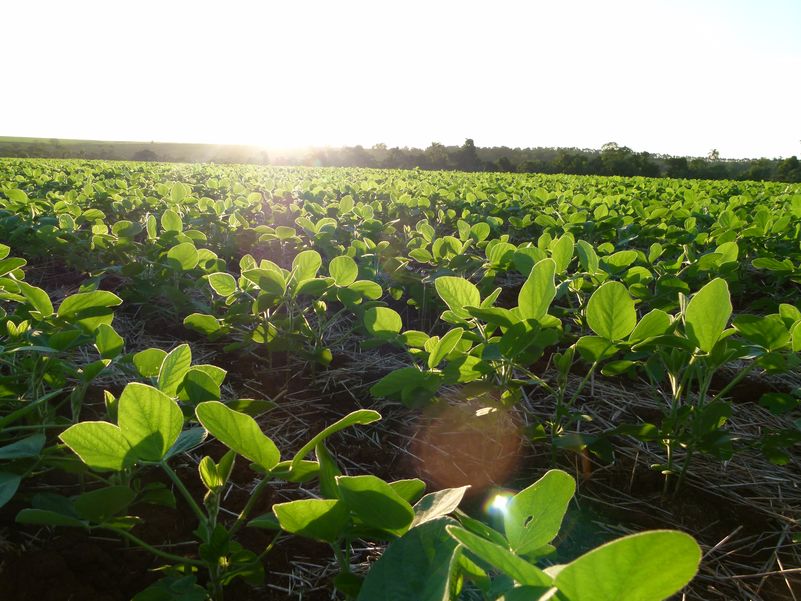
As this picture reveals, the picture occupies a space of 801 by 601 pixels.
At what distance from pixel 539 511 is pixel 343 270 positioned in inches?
48.3

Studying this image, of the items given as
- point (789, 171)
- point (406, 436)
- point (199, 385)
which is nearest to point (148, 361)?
point (199, 385)

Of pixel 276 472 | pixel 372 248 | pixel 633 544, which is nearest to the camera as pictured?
pixel 633 544

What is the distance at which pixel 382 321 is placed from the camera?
1484 mm

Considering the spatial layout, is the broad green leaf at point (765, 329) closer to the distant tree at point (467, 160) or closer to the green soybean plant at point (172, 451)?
the green soybean plant at point (172, 451)

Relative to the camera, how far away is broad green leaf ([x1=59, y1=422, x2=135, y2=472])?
2.42 feet

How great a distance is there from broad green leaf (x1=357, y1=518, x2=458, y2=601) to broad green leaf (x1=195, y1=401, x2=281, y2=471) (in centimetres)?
23

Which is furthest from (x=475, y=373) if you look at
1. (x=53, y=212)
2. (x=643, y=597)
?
(x=53, y=212)

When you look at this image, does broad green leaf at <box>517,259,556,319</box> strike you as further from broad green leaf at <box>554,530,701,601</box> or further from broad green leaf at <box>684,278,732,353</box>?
broad green leaf at <box>554,530,701,601</box>

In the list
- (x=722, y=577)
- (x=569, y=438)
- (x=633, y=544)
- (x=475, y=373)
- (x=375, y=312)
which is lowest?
(x=722, y=577)

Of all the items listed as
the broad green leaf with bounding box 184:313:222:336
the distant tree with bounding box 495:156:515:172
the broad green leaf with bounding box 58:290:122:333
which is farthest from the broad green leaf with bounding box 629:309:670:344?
the distant tree with bounding box 495:156:515:172

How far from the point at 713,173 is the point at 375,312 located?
97.8 feet

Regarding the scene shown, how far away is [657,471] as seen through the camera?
1.69 meters

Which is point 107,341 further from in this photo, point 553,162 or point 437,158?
point 437,158

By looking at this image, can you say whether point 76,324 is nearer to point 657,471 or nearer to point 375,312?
point 375,312
